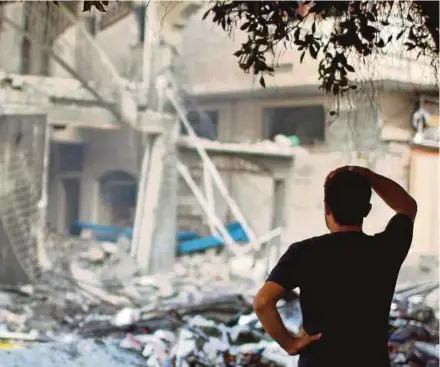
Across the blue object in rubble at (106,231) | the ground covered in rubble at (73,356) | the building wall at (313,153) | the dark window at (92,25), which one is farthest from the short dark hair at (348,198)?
the dark window at (92,25)

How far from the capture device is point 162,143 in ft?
22.7

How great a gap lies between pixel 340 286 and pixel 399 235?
0.21m

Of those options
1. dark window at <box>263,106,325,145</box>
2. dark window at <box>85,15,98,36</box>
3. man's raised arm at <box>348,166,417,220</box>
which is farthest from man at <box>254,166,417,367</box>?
dark window at <box>85,15,98,36</box>

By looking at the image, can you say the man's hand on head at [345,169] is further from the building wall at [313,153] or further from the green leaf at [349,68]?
the building wall at [313,153]

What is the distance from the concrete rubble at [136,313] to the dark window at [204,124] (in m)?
1.24

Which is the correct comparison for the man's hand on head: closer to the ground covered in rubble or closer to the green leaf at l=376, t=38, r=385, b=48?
the green leaf at l=376, t=38, r=385, b=48

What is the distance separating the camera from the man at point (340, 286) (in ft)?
4.50

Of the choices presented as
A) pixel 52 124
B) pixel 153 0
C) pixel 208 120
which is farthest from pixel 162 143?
pixel 153 0

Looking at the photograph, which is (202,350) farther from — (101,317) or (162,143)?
(162,143)

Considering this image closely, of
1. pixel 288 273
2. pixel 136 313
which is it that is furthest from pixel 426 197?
pixel 288 273

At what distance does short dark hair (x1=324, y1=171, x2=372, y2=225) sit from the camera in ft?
4.65

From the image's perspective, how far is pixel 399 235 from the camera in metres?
1.49

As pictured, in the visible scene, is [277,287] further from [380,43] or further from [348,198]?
[380,43]

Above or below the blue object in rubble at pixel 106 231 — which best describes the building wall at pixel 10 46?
above
